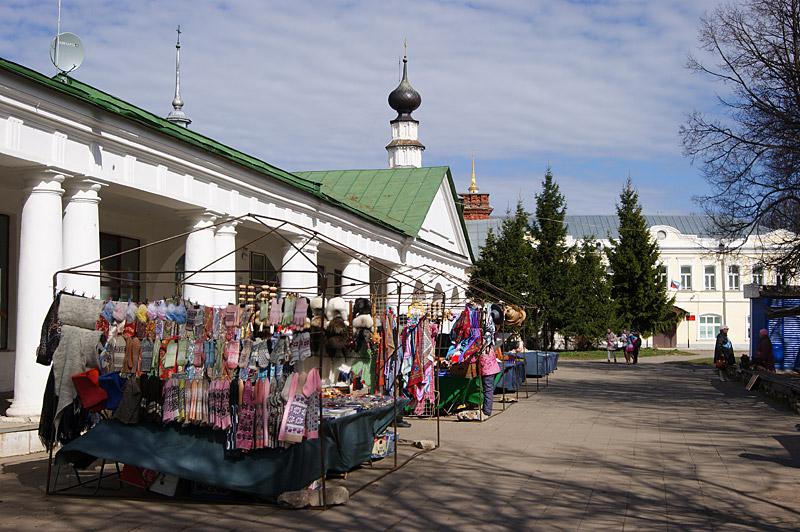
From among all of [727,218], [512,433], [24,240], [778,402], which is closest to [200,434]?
[24,240]

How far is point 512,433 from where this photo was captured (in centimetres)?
1377

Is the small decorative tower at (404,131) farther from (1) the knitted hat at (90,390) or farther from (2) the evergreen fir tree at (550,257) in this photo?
(1) the knitted hat at (90,390)

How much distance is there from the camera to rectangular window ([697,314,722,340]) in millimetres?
63469

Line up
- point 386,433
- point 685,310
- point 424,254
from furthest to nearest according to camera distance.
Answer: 1. point 685,310
2. point 424,254
3. point 386,433

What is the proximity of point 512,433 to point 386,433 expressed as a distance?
3438 millimetres

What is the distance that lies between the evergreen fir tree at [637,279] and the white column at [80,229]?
4282 cm

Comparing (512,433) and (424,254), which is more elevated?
(424,254)

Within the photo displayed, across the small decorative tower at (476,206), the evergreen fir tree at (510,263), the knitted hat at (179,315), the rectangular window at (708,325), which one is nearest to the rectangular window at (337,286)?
the knitted hat at (179,315)

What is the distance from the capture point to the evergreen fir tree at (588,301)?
47188 mm

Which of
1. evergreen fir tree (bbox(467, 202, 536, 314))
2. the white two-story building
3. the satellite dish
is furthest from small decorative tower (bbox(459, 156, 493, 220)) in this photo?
the satellite dish

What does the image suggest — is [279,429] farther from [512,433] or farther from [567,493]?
[512,433]

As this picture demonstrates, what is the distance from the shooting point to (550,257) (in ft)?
163

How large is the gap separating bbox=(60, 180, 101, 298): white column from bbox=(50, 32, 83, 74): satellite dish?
3.23 metres

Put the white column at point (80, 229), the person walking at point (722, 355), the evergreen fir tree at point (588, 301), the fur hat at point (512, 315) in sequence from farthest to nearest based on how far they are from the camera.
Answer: the evergreen fir tree at point (588, 301)
the person walking at point (722, 355)
the fur hat at point (512, 315)
the white column at point (80, 229)
